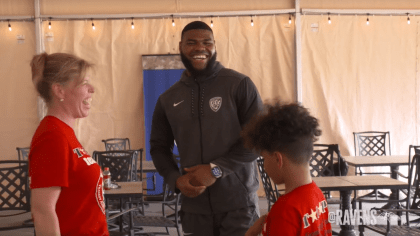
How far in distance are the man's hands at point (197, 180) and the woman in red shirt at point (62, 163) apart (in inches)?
16.5

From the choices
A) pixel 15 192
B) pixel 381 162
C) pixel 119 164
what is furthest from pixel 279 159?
pixel 381 162

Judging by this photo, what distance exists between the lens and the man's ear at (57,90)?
156 cm

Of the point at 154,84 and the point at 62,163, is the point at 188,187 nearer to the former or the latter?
the point at 62,163

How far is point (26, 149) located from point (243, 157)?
18.8 ft

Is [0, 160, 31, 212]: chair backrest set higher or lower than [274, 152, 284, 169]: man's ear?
lower

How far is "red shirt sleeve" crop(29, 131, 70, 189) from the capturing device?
143cm

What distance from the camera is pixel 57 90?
157 centimetres

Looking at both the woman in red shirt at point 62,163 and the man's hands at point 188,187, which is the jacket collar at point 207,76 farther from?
the woman in red shirt at point 62,163

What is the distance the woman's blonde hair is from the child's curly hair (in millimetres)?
693

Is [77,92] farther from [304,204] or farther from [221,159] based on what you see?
[304,204]

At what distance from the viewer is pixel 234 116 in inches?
79.8

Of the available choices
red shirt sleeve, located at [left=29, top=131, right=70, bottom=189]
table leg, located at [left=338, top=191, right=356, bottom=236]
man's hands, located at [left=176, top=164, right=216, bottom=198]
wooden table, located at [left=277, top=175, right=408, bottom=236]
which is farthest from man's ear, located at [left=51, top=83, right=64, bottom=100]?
table leg, located at [left=338, top=191, right=356, bottom=236]

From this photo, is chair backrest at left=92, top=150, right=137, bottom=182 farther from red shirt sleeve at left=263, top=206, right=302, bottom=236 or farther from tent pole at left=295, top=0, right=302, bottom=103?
red shirt sleeve at left=263, top=206, right=302, bottom=236

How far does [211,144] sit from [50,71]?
767 mm
